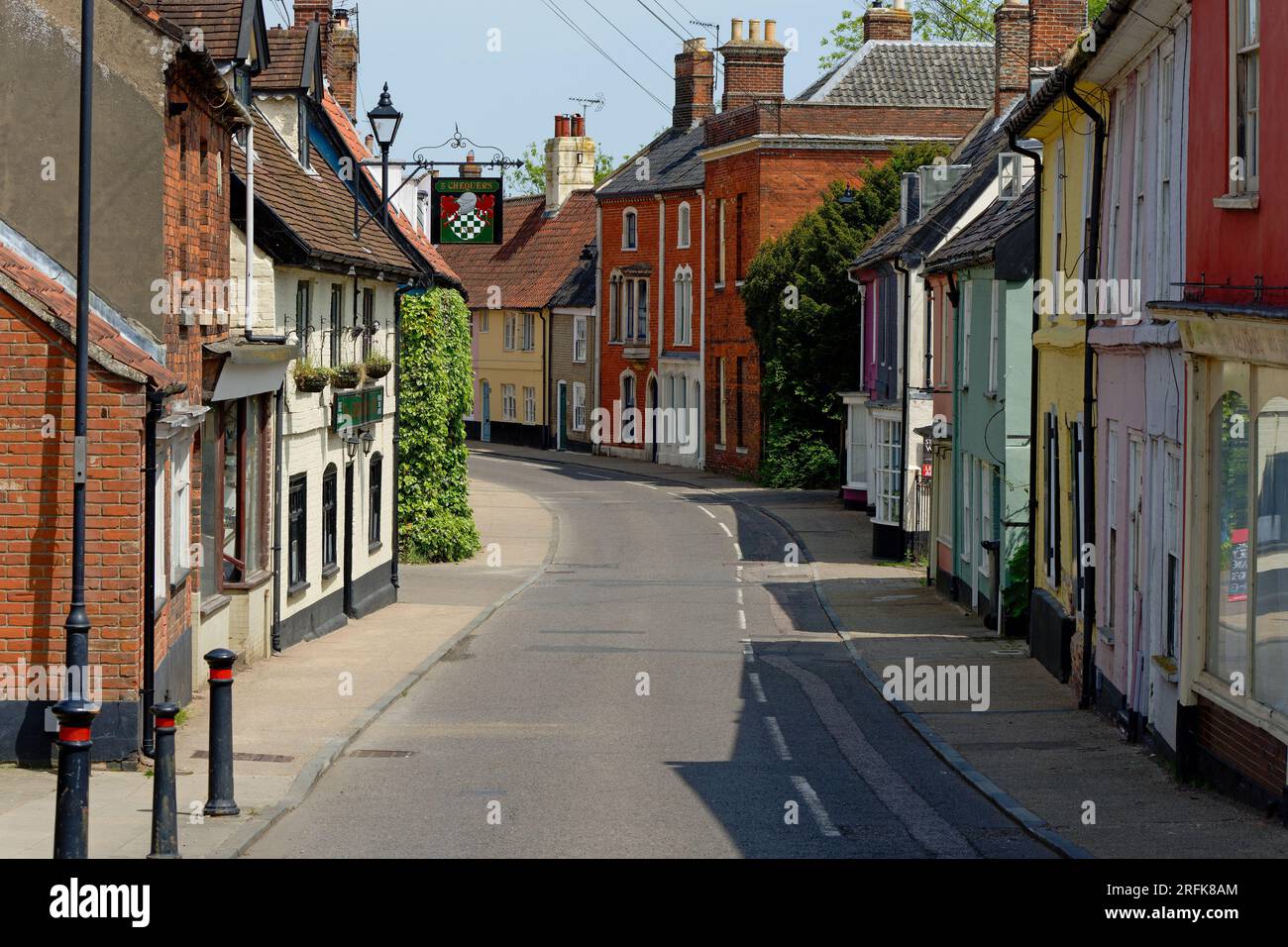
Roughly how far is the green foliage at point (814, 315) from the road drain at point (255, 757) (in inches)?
1352

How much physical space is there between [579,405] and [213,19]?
50143 millimetres

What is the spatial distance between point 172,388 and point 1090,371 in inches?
389

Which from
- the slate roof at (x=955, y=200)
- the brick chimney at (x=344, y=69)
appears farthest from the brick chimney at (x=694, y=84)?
the brick chimney at (x=344, y=69)

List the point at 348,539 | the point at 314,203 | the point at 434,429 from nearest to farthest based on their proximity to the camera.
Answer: the point at 314,203
the point at 348,539
the point at 434,429

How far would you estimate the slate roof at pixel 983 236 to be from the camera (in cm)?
2655

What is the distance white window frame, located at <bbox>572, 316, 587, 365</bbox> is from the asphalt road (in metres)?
38.4

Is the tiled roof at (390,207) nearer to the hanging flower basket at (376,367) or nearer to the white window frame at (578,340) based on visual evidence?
the hanging flower basket at (376,367)

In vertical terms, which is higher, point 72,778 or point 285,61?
point 285,61

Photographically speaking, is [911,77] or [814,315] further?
[911,77]

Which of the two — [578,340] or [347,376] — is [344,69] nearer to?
[347,376]

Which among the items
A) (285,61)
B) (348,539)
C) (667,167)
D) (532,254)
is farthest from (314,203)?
(532,254)

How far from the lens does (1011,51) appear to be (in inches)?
1640

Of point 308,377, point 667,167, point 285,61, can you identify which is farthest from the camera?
point 667,167

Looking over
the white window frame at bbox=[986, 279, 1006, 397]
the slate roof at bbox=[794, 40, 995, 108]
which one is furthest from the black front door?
the slate roof at bbox=[794, 40, 995, 108]
